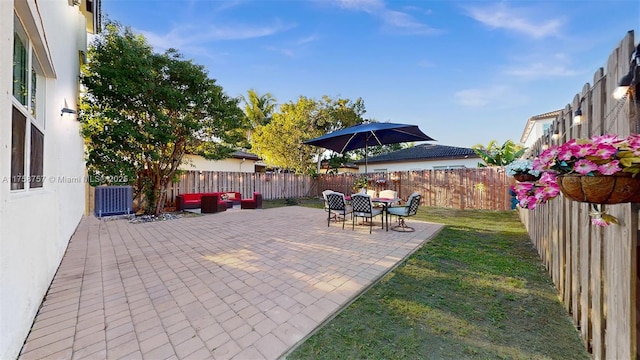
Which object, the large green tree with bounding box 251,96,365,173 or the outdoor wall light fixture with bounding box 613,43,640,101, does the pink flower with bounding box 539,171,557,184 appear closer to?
the outdoor wall light fixture with bounding box 613,43,640,101

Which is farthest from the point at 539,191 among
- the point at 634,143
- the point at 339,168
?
the point at 339,168

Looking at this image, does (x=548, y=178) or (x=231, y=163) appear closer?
(x=548, y=178)

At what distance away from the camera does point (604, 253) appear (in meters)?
1.73

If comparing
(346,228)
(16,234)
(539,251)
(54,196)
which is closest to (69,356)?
(16,234)

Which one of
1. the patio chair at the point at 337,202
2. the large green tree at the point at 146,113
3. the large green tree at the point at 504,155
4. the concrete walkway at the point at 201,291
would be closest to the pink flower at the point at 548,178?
the concrete walkway at the point at 201,291

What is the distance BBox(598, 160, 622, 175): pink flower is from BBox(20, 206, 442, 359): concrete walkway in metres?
2.36

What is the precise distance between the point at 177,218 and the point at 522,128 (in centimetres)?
2917

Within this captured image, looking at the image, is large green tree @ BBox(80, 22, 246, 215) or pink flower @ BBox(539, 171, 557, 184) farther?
large green tree @ BBox(80, 22, 246, 215)

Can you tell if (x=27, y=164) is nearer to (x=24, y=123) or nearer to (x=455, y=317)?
(x=24, y=123)

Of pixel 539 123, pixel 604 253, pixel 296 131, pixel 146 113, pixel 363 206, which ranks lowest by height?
pixel 363 206

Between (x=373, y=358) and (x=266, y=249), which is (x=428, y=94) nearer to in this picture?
(x=266, y=249)

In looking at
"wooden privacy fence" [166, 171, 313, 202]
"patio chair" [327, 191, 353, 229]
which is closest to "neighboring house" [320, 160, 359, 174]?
"wooden privacy fence" [166, 171, 313, 202]

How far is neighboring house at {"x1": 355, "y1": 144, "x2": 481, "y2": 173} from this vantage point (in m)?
18.5

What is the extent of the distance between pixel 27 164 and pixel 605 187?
4768mm
